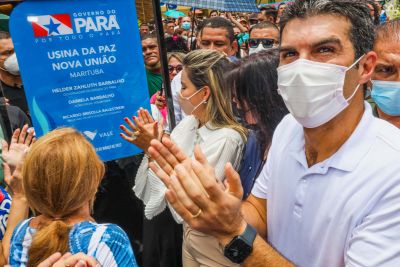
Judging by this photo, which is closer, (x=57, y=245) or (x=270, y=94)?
(x=57, y=245)

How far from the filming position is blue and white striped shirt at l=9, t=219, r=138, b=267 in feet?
4.39

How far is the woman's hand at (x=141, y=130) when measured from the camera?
2240 mm

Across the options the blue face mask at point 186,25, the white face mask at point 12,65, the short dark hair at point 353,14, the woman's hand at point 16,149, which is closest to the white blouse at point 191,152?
the woman's hand at point 16,149

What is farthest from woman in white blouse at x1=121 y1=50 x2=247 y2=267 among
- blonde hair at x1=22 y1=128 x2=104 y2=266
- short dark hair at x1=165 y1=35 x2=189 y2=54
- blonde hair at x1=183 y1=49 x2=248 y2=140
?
short dark hair at x1=165 y1=35 x2=189 y2=54

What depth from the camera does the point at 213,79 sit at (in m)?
2.53

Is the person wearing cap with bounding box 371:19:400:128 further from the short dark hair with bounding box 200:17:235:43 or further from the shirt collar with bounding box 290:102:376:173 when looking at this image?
the short dark hair with bounding box 200:17:235:43

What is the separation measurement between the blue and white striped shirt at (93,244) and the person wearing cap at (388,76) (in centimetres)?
182

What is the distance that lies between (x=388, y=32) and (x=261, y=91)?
1028mm

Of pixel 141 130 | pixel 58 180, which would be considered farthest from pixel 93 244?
pixel 141 130

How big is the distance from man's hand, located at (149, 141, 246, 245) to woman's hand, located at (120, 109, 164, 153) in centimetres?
113

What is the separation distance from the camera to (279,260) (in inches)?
47.8

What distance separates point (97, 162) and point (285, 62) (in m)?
0.87

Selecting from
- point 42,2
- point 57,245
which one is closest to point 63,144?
point 57,245

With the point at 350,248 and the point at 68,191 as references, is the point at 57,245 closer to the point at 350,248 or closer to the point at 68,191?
the point at 68,191
